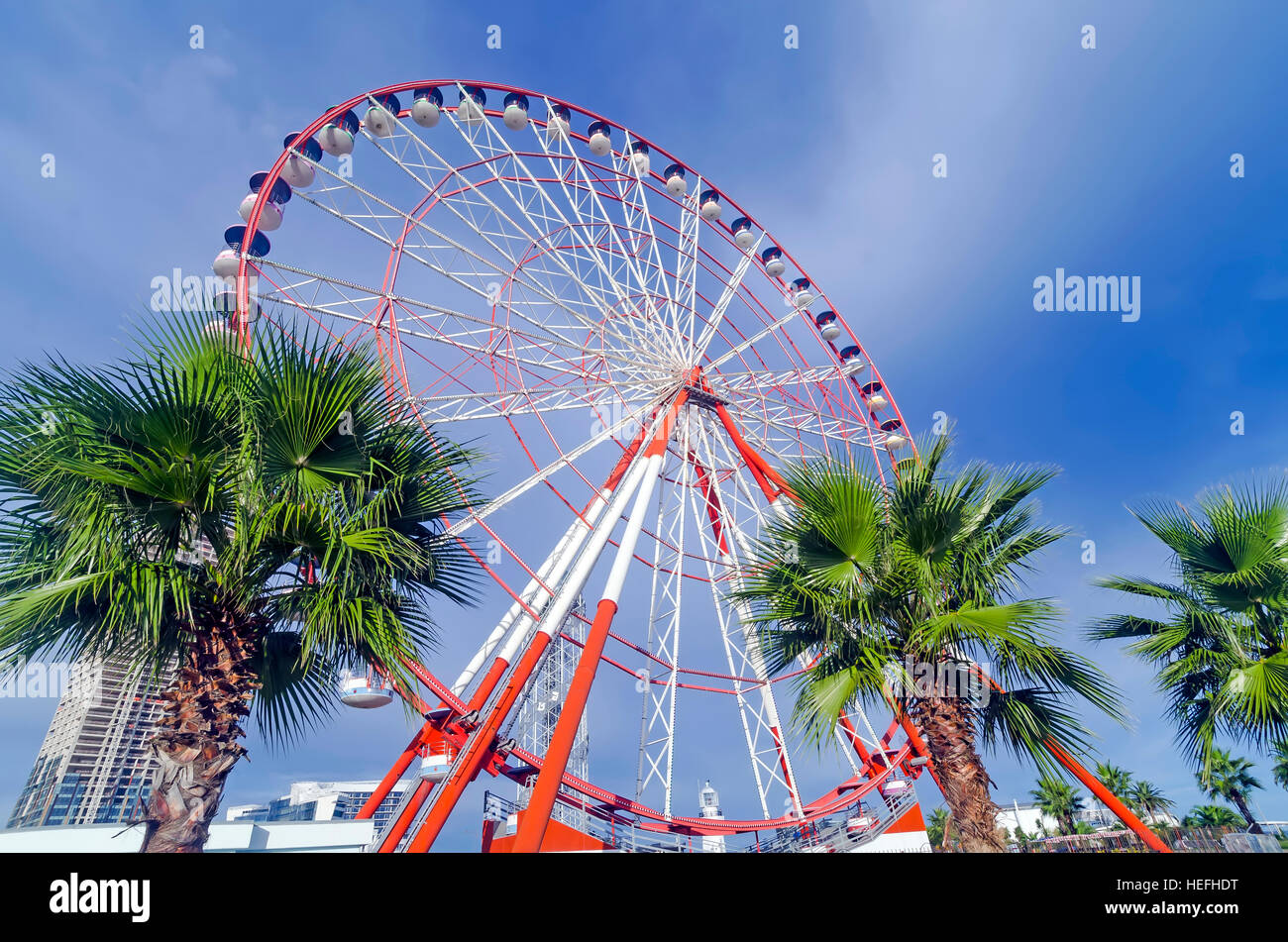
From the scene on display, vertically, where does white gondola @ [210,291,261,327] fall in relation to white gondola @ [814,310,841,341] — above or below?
below

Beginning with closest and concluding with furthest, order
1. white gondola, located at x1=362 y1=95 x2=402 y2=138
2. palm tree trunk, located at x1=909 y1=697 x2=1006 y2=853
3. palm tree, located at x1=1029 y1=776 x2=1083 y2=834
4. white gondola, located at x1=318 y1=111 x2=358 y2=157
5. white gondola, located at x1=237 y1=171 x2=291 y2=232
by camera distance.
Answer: palm tree trunk, located at x1=909 y1=697 x2=1006 y2=853, white gondola, located at x1=237 y1=171 x2=291 y2=232, white gondola, located at x1=318 y1=111 x2=358 y2=157, white gondola, located at x1=362 y1=95 x2=402 y2=138, palm tree, located at x1=1029 y1=776 x2=1083 y2=834

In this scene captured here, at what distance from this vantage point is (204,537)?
496 cm

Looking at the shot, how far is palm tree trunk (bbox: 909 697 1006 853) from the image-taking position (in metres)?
5.64

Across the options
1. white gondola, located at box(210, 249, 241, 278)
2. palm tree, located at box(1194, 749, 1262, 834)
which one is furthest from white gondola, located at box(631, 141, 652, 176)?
palm tree, located at box(1194, 749, 1262, 834)

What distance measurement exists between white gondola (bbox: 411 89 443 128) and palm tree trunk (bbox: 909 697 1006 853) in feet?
49.5

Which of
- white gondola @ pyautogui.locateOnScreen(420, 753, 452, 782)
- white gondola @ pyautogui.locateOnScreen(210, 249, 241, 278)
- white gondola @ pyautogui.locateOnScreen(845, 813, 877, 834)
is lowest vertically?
white gondola @ pyautogui.locateOnScreen(845, 813, 877, 834)

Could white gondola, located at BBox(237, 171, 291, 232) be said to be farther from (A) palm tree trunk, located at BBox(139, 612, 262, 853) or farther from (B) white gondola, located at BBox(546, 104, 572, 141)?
(A) palm tree trunk, located at BBox(139, 612, 262, 853)

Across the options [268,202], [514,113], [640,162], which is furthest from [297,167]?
[640,162]

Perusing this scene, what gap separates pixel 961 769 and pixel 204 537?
631cm

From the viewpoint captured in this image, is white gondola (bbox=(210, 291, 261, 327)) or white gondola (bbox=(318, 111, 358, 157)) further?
white gondola (bbox=(318, 111, 358, 157))

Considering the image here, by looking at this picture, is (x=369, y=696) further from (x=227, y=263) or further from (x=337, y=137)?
(x=337, y=137)
